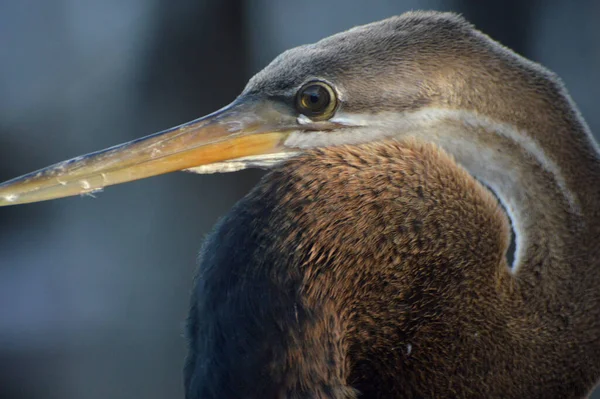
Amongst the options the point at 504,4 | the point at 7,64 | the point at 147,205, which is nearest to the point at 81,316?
the point at 147,205

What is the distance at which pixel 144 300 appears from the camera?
364cm

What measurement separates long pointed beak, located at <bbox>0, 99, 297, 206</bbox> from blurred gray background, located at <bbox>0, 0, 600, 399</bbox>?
224 cm

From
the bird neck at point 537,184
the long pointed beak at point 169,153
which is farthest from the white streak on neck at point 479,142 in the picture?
the long pointed beak at point 169,153

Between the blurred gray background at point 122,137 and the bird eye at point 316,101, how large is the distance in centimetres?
228

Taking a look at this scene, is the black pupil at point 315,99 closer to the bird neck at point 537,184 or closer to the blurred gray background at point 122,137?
the bird neck at point 537,184

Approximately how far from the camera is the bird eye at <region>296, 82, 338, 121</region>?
1282 millimetres

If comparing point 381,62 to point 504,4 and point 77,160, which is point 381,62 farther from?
point 504,4

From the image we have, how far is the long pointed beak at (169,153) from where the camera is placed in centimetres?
125

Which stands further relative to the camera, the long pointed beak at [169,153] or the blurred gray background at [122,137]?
the blurred gray background at [122,137]

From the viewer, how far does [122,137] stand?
3.69 meters

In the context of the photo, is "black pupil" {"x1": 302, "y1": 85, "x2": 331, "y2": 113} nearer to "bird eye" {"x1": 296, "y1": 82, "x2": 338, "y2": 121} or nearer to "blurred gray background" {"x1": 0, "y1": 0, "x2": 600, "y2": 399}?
"bird eye" {"x1": 296, "y1": 82, "x2": 338, "y2": 121}

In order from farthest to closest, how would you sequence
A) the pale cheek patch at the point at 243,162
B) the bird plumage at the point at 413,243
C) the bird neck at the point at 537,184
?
the pale cheek patch at the point at 243,162 → the bird neck at the point at 537,184 → the bird plumage at the point at 413,243

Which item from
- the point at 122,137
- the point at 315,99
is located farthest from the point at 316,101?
the point at 122,137

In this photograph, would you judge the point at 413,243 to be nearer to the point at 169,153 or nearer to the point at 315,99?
the point at 315,99
